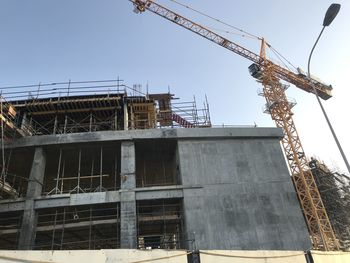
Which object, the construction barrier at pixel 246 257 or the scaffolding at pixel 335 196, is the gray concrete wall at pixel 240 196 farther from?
the scaffolding at pixel 335 196

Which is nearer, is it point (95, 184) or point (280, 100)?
point (95, 184)

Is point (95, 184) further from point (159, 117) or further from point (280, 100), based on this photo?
point (280, 100)

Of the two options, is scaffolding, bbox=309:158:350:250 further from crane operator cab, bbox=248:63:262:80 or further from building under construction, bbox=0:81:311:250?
building under construction, bbox=0:81:311:250

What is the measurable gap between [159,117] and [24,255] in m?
25.0

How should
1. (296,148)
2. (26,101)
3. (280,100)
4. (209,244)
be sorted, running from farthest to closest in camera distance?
1. (280,100)
2. (296,148)
3. (26,101)
4. (209,244)

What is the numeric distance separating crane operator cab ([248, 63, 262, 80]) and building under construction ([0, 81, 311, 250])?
52.8 feet

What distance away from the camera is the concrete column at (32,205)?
56.7 feet

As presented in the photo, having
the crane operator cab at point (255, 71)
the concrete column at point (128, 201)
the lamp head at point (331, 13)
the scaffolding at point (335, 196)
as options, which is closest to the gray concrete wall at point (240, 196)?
the concrete column at point (128, 201)

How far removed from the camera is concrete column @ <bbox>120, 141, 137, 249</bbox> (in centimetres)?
1714

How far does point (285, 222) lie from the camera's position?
61.2 feet

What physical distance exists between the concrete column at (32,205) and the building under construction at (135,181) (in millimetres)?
57

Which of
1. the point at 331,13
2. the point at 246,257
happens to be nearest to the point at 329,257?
the point at 246,257

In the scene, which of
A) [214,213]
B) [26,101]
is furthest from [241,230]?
[26,101]

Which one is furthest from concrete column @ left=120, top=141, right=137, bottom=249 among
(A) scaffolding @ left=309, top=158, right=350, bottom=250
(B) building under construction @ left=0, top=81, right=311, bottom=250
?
(A) scaffolding @ left=309, top=158, right=350, bottom=250
